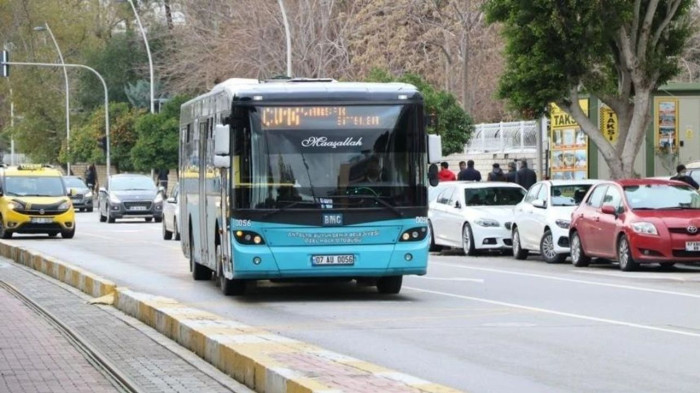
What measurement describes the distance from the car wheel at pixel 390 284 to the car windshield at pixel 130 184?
1287 inches

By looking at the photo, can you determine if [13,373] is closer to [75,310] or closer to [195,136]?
[75,310]

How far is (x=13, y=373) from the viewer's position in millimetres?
12148

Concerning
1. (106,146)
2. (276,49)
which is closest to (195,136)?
(276,49)

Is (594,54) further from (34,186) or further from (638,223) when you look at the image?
(34,186)

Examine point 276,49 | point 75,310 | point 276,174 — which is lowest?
point 75,310

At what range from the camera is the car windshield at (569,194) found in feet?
96.5

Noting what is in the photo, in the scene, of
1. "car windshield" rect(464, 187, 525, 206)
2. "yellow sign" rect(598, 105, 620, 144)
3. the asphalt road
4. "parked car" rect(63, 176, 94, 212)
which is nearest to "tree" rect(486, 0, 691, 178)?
"car windshield" rect(464, 187, 525, 206)

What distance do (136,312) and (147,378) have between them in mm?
5208

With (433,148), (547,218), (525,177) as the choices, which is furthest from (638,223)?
(525,177)

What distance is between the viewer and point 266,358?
1089 centimetres

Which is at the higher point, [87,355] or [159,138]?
[159,138]

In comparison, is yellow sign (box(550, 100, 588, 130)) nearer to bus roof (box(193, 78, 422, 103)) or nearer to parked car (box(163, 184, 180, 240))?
parked car (box(163, 184, 180, 240))

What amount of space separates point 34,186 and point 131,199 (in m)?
11.5

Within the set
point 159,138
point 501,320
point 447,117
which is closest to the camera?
point 501,320
